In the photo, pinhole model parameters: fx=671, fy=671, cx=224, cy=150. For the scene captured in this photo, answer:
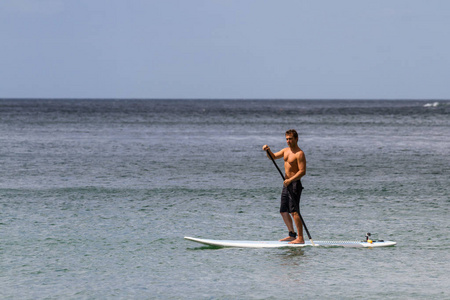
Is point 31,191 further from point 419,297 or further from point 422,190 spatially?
point 419,297

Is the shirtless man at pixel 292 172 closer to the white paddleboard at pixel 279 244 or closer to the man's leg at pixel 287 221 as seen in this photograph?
the man's leg at pixel 287 221

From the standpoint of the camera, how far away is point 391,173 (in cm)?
2838

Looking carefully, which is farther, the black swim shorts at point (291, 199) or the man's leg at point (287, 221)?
the man's leg at point (287, 221)

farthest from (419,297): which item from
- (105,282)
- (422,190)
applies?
(422,190)

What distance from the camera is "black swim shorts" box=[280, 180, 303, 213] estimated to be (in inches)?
507

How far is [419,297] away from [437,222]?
6.49 meters

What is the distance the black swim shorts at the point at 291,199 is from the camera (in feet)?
42.2

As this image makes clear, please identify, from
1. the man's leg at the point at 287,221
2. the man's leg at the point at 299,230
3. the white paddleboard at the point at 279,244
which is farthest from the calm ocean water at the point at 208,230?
the man's leg at the point at 287,221

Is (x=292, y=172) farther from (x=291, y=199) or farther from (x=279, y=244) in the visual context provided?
(x=279, y=244)

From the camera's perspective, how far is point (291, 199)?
13.0 meters

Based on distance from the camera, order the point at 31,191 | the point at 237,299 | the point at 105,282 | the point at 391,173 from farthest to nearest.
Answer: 1. the point at 391,173
2. the point at 31,191
3. the point at 105,282
4. the point at 237,299

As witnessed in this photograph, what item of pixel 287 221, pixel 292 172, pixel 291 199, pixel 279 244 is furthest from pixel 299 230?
pixel 292 172

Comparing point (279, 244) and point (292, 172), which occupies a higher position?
point (292, 172)

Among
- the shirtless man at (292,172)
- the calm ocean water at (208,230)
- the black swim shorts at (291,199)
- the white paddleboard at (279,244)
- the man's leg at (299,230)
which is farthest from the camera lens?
the white paddleboard at (279,244)
